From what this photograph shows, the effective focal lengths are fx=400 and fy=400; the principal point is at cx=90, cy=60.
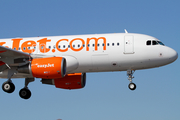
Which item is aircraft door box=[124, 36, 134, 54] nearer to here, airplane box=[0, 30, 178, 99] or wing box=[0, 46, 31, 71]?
airplane box=[0, 30, 178, 99]

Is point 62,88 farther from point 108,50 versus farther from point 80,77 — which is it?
point 108,50

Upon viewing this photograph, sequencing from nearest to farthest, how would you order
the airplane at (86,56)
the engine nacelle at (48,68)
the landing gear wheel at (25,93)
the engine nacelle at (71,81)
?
the engine nacelle at (48,68), the airplane at (86,56), the landing gear wheel at (25,93), the engine nacelle at (71,81)

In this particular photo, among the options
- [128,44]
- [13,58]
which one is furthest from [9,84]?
[128,44]

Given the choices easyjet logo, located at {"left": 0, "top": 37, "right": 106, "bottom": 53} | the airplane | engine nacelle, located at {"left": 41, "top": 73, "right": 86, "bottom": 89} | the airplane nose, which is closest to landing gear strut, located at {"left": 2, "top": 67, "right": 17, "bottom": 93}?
the airplane

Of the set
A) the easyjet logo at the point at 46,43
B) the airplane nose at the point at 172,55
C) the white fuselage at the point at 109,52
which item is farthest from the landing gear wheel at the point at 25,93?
the airplane nose at the point at 172,55

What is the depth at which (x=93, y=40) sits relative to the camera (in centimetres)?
3822

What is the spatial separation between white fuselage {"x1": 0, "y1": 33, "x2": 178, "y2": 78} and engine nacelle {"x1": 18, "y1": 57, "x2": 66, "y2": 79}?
4.38 feet

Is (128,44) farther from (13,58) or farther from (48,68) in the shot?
→ (13,58)

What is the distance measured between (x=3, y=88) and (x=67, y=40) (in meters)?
7.77

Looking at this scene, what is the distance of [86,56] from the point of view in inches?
1494

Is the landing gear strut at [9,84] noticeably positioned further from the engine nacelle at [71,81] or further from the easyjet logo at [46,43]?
the engine nacelle at [71,81]

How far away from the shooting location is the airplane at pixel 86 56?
3697 centimetres

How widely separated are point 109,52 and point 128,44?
1950 mm

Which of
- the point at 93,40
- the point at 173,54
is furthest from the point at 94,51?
the point at 173,54
